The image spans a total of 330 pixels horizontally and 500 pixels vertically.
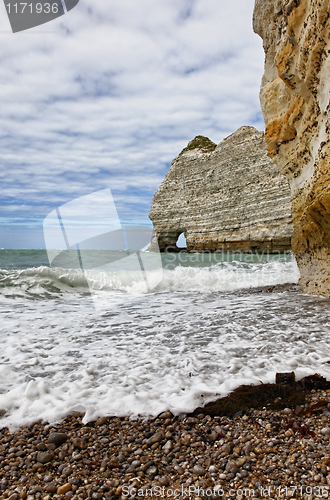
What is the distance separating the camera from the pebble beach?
1308 mm

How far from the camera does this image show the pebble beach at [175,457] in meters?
1.31

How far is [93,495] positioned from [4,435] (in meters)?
0.79

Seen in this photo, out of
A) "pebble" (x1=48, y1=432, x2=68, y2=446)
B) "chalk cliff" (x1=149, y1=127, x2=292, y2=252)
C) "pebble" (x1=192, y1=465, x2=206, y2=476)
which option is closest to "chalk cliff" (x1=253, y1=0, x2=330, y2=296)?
"pebble" (x1=192, y1=465, x2=206, y2=476)

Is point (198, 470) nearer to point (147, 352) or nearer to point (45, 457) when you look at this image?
point (45, 457)

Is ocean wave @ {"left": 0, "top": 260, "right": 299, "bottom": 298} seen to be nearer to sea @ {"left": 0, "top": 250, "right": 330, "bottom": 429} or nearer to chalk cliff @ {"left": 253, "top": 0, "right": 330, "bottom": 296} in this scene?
sea @ {"left": 0, "top": 250, "right": 330, "bottom": 429}

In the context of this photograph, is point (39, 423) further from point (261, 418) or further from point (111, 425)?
point (261, 418)

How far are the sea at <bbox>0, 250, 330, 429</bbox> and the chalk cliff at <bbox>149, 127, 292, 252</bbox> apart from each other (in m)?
18.4

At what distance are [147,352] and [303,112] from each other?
16.5 feet

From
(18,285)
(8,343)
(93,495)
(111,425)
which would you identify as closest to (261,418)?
(111,425)

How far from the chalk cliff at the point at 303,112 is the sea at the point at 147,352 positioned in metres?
1.11

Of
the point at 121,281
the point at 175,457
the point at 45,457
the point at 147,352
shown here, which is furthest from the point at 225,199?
the point at 45,457

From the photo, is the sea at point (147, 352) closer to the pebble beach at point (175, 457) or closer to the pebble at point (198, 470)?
the pebble beach at point (175, 457)

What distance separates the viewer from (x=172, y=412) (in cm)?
188

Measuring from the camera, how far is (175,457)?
1521mm
